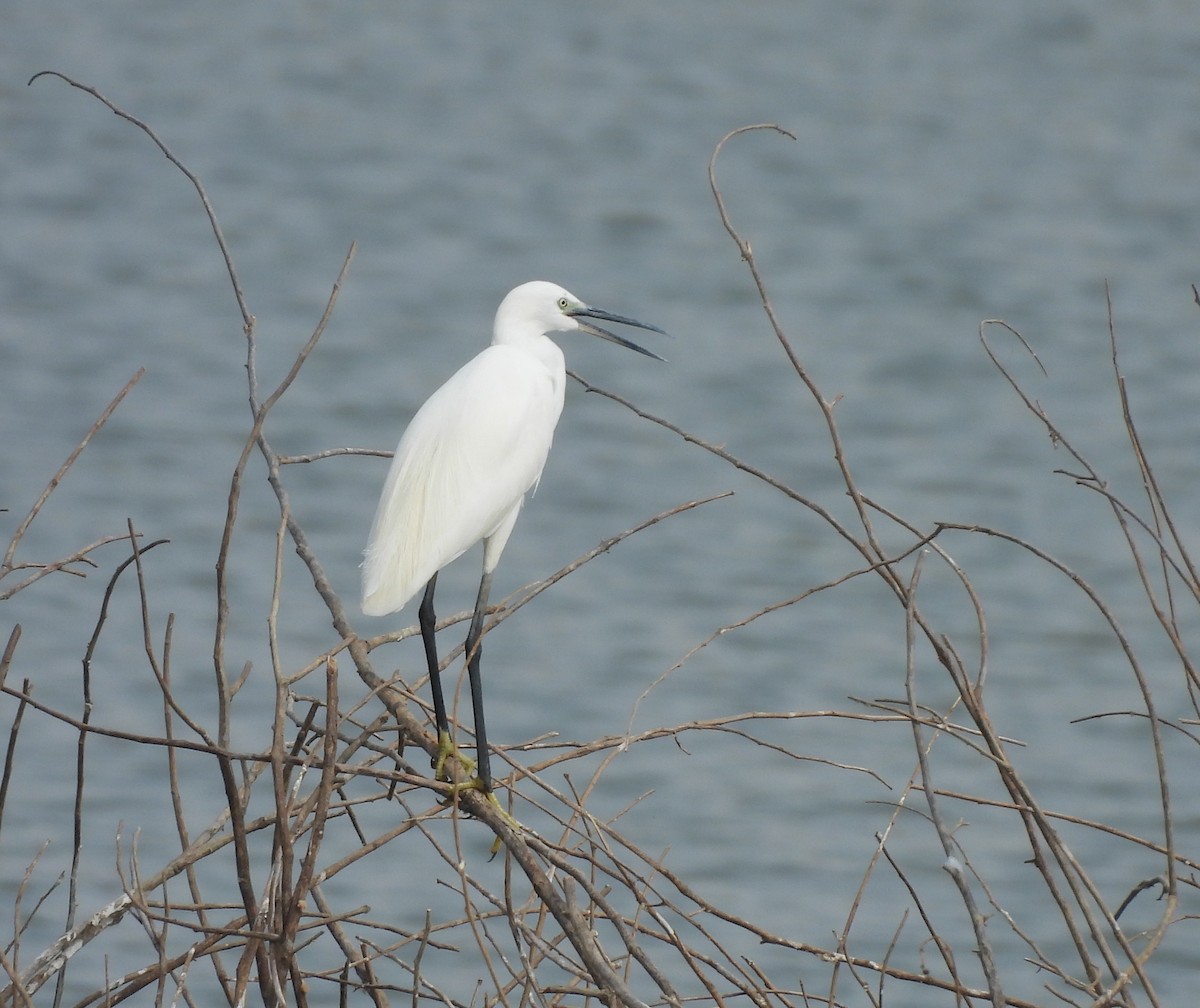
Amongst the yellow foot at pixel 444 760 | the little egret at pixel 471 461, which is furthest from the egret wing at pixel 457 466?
the yellow foot at pixel 444 760

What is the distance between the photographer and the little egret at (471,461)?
10.6 feet

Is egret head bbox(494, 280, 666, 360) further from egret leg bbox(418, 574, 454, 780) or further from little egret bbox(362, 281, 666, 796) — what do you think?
egret leg bbox(418, 574, 454, 780)

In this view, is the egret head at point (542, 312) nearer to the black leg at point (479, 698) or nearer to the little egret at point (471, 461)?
the little egret at point (471, 461)

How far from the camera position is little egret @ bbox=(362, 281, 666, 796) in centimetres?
323

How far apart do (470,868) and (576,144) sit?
8.10 meters

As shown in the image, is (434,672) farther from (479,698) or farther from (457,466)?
(457,466)

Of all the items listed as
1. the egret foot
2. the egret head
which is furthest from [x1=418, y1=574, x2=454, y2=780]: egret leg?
the egret head

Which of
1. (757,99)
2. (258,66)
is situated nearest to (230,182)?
(258,66)

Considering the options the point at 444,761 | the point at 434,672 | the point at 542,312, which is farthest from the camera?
the point at 542,312

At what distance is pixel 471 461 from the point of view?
10.8 ft

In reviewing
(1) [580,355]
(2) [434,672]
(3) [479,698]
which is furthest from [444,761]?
(1) [580,355]

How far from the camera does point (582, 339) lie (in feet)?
33.7

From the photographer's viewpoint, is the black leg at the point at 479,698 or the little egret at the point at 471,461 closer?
the black leg at the point at 479,698

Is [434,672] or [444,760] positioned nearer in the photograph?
[444,760]
